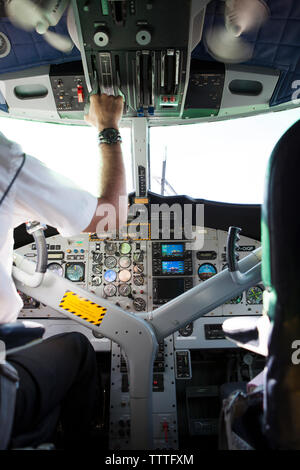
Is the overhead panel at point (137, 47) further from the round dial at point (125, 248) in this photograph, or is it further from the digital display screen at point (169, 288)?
the digital display screen at point (169, 288)

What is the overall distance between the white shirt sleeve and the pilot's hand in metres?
0.46

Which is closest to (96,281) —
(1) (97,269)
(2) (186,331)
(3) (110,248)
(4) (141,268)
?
(1) (97,269)

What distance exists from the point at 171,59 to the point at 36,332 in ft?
5.78

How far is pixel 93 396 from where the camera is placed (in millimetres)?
1313

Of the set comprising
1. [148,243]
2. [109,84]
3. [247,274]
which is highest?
[109,84]

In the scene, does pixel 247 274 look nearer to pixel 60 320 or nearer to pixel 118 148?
pixel 118 148

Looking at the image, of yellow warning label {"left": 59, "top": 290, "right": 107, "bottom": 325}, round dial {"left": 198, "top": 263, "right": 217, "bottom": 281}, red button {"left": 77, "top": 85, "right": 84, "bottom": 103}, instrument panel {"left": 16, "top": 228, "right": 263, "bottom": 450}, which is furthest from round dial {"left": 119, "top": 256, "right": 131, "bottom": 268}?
red button {"left": 77, "top": 85, "right": 84, "bottom": 103}

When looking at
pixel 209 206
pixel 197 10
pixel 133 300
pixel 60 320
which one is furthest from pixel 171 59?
pixel 60 320

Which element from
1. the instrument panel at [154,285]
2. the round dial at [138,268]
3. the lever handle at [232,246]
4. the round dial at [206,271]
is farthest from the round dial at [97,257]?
the lever handle at [232,246]

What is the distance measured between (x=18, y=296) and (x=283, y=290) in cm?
79

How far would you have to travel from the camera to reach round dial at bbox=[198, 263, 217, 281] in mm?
3271

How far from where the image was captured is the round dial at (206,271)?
10.7ft

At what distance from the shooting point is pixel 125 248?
10.9 ft
